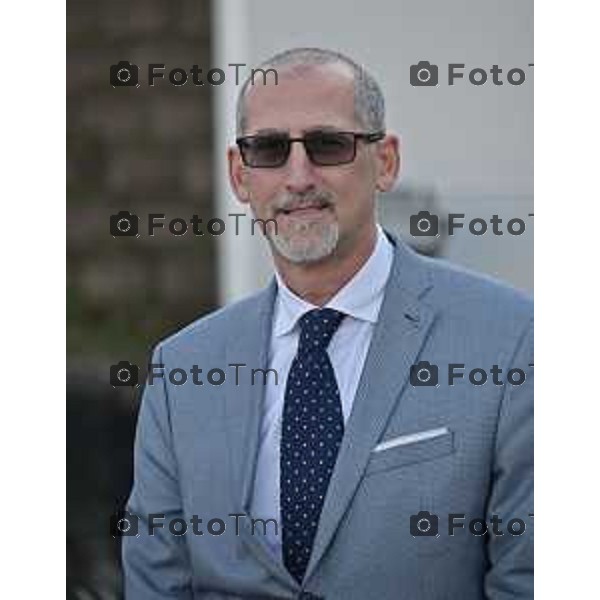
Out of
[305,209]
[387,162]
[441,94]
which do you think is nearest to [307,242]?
[305,209]

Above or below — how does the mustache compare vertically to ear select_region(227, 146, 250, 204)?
below

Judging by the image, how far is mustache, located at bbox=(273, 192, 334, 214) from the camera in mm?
1796

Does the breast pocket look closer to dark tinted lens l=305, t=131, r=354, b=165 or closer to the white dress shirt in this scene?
the white dress shirt

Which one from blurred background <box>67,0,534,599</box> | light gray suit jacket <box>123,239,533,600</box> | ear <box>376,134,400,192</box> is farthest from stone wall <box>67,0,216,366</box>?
ear <box>376,134,400,192</box>

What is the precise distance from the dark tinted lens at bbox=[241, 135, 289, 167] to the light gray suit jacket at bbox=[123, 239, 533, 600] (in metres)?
0.18

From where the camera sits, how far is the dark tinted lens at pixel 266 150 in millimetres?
1798

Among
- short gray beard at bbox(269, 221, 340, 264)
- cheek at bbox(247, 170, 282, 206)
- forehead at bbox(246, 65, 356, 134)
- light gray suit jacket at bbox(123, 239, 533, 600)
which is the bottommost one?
light gray suit jacket at bbox(123, 239, 533, 600)

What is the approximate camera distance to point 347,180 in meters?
1.81

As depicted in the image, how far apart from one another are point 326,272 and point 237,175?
0.55 feet

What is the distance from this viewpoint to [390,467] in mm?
1790

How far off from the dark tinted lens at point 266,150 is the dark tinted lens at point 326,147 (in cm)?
3

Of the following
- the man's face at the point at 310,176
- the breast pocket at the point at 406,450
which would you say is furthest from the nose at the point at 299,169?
the breast pocket at the point at 406,450

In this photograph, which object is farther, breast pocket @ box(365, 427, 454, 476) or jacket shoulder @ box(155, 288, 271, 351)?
jacket shoulder @ box(155, 288, 271, 351)
